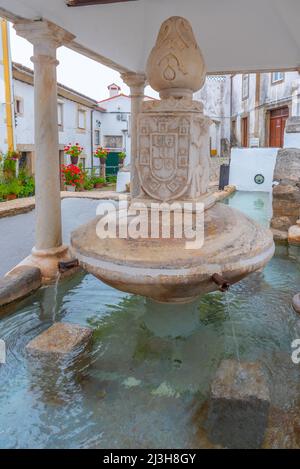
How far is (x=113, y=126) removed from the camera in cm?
2544

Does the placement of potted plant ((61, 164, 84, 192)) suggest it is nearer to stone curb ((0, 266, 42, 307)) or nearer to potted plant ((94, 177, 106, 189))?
potted plant ((94, 177, 106, 189))

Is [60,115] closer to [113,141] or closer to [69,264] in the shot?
[113,141]

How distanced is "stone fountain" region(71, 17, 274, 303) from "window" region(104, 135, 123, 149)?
2293 cm

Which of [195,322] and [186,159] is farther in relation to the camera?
[195,322]

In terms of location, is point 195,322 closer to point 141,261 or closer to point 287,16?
point 141,261

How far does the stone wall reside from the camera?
6371mm

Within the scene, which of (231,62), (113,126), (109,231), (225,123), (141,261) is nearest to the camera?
(141,261)

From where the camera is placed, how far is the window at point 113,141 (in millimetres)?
25625

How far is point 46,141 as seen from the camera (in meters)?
4.38

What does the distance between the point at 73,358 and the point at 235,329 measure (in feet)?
4.36

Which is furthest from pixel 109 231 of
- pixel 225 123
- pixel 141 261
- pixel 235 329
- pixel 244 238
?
pixel 225 123

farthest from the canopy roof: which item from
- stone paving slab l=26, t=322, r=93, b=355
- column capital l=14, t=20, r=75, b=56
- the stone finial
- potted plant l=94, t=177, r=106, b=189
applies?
potted plant l=94, t=177, r=106, b=189

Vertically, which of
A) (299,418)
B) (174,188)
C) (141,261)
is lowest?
(299,418)

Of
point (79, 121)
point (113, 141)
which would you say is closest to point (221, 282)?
point (79, 121)
